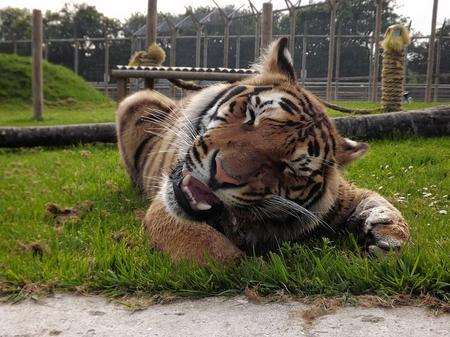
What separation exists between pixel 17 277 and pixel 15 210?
4.83ft

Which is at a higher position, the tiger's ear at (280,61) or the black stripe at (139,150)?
the tiger's ear at (280,61)

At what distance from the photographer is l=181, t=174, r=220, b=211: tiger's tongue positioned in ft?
7.24

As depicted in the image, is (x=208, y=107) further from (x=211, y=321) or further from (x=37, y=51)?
(x=37, y=51)

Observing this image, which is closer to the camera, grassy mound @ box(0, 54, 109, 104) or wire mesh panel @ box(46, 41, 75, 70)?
grassy mound @ box(0, 54, 109, 104)

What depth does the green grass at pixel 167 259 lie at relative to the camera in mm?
2037

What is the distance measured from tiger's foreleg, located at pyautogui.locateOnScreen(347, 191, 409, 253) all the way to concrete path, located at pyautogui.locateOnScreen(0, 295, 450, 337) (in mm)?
Result: 502

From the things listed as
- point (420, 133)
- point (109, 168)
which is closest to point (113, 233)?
point (109, 168)

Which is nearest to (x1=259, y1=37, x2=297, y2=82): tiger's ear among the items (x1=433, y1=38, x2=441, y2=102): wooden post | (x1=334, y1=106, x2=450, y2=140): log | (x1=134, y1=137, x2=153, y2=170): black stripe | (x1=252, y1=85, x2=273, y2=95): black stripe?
(x1=252, y1=85, x2=273, y2=95): black stripe

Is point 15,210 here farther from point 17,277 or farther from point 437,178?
point 437,178

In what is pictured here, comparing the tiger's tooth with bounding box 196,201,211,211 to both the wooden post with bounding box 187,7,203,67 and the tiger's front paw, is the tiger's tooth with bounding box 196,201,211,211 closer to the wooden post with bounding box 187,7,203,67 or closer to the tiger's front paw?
the tiger's front paw

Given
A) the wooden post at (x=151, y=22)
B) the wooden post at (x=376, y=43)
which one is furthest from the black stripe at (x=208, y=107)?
the wooden post at (x=376, y=43)

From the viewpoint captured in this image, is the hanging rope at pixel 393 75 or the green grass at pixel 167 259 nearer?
the green grass at pixel 167 259

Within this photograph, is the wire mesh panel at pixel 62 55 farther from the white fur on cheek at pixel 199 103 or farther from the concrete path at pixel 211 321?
the concrete path at pixel 211 321

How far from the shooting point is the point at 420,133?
6387 mm
